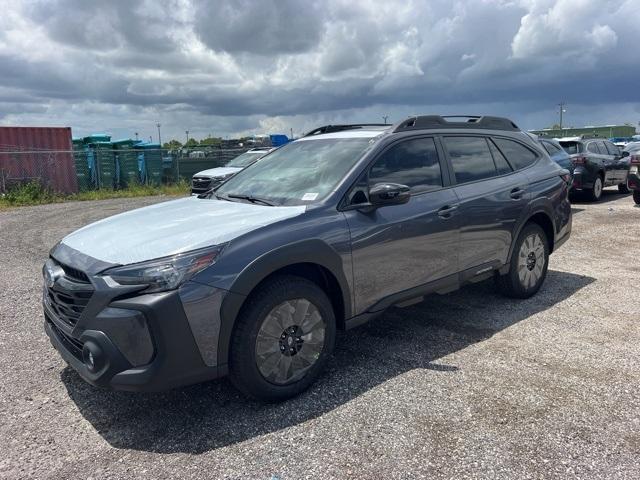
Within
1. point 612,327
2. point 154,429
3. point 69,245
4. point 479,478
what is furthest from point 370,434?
point 612,327

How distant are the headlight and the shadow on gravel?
926 millimetres

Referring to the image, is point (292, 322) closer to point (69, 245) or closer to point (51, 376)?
point (69, 245)

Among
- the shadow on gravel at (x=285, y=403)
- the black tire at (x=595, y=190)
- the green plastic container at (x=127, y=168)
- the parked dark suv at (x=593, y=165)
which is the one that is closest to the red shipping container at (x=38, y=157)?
the green plastic container at (x=127, y=168)

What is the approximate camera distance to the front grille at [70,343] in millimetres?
3098

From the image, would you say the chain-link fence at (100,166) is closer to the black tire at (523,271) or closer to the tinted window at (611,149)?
the tinted window at (611,149)

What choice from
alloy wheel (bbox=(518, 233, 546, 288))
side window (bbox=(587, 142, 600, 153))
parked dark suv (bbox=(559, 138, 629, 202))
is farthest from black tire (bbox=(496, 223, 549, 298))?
side window (bbox=(587, 142, 600, 153))

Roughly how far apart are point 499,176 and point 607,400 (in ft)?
7.77

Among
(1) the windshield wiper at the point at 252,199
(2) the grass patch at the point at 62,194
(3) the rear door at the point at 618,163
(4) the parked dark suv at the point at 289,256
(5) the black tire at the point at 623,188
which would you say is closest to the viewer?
(4) the parked dark suv at the point at 289,256

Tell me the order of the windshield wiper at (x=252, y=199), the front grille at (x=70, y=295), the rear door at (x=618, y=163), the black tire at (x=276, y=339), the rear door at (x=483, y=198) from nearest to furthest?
the front grille at (x=70, y=295), the black tire at (x=276, y=339), the windshield wiper at (x=252, y=199), the rear door at (x=483, y=198), the rear door at (x=618, y=163)

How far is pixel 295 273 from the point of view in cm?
354

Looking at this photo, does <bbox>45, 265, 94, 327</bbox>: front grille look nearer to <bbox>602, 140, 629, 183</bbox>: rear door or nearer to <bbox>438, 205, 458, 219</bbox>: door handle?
<bbox>438, 205, 458, 219</bbox>: door handle

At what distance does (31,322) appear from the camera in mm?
5090

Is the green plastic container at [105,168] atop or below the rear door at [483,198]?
atop

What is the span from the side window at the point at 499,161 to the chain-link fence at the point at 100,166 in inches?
677
